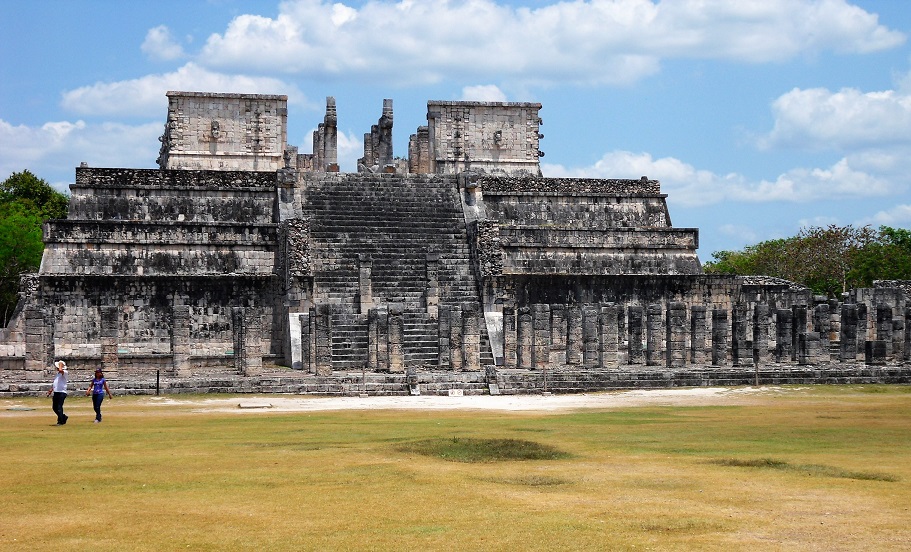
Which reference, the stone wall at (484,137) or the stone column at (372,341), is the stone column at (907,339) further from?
the stone wall at (484,137)

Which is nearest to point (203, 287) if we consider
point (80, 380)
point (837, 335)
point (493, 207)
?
point (80, 380)

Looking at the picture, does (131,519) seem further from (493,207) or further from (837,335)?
(837,335)

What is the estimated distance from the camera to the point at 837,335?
34.4 metres

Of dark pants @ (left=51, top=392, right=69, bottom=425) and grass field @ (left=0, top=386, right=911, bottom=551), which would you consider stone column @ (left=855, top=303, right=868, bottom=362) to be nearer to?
grass field @ (left=0, top=386, right=911, bottom=551)

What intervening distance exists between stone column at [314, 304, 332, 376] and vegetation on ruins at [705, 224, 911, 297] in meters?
31.1

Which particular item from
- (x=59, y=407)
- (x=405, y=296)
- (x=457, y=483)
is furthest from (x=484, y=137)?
(x=457, y=483)

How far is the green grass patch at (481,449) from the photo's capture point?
13199mm

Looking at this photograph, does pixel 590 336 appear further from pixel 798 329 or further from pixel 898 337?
pixel 898 337

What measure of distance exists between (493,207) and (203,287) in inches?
335

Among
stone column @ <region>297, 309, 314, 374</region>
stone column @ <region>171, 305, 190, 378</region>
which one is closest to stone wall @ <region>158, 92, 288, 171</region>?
stone column @ <region>297, 309, 314, 374</region>

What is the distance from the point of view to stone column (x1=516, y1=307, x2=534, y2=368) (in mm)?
26000

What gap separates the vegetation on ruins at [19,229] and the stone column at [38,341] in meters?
20.0

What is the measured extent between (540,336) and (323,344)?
15.8 ft

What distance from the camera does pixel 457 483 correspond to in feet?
37.5
